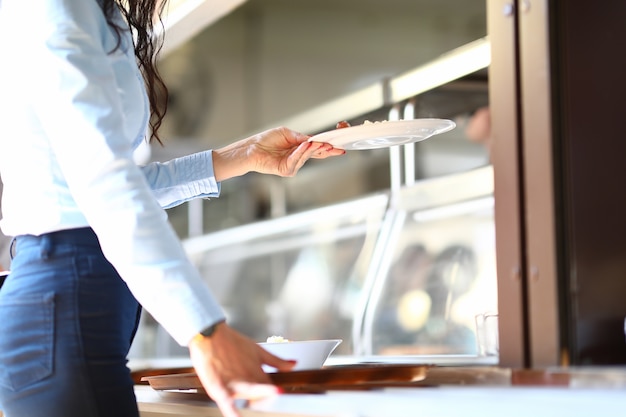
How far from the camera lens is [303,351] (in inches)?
50.9

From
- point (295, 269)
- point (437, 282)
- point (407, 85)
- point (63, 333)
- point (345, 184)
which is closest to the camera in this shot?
point (63, 333)

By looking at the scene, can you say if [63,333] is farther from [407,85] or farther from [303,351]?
[407,85]

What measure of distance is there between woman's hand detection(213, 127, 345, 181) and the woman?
1.17 ft

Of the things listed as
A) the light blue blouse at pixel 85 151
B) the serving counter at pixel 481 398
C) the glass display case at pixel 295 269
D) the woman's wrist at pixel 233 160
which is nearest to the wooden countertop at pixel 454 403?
the serving counter at pixel 481 398

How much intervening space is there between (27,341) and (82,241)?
13 centimetres

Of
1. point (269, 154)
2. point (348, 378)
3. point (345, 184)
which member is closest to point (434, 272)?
point (269, 154)

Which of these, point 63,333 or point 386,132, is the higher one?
point 386,132

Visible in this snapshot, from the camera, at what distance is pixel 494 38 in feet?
3.71

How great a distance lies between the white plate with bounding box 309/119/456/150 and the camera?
1.28 metres

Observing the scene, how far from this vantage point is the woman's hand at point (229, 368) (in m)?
0.87

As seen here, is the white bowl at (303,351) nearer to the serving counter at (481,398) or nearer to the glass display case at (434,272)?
the serving counter at (481,398)

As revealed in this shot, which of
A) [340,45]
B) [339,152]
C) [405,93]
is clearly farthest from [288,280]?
[340,45]

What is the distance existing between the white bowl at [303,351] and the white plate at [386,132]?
1.00ft

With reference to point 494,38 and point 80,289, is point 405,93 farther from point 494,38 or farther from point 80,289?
point 80,289
